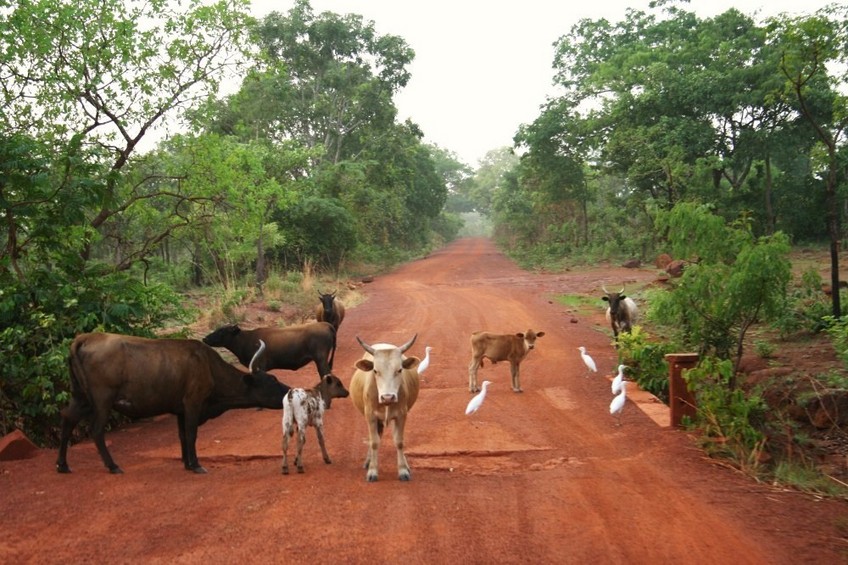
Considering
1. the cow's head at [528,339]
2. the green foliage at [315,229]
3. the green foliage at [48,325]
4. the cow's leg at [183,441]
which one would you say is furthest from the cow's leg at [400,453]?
the green foliage at [315,229]

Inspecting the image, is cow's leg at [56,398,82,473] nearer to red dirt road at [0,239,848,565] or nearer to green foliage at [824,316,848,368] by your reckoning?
red dirt road at [0,239,848,565]

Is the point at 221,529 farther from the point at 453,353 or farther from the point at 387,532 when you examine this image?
the point at 453,353

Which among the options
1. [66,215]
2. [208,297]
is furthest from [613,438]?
[208,297]

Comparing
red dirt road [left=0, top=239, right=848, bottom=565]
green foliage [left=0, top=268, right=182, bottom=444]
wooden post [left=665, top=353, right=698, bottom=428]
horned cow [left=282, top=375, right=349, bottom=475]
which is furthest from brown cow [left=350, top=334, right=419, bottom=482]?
green foliage [left=0, top=268, right=182, bottom=444]

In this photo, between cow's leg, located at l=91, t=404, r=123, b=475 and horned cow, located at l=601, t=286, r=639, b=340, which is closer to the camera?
cow's leg, located at l=91, t=404, r=123, b=475

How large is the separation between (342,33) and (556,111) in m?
11.7

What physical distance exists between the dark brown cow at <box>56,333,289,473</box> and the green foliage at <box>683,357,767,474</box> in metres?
4.93

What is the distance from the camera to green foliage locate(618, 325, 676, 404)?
10.5m

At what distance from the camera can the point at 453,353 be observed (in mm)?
13773

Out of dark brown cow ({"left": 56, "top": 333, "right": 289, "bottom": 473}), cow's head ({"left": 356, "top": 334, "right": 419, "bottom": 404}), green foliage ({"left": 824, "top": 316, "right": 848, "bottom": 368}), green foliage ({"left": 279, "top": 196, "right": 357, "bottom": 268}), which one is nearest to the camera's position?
cow's head ({"left": 356, "top": 334, "right": 419, "bottom": 404})

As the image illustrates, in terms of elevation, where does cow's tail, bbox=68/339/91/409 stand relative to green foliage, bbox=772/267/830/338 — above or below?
above

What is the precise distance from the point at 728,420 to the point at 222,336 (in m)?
7.24

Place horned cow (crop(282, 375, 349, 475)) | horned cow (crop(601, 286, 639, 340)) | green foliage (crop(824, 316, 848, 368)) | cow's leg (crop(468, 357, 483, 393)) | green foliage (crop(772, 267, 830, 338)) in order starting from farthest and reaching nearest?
Answer: horned cow (crop(601, 286, 639, 340))
green foliage (crop(772, 267, 830, 338))
cow's leg (crop(468, 357, 483, 393))
green foliage (crop(824, 316, 848, 368))
horned cow (crop(282, 375, 349, 475))

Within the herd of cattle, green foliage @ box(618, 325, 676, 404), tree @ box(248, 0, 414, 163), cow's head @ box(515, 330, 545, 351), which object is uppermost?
tree @ box(248, 0, 414, 163)
